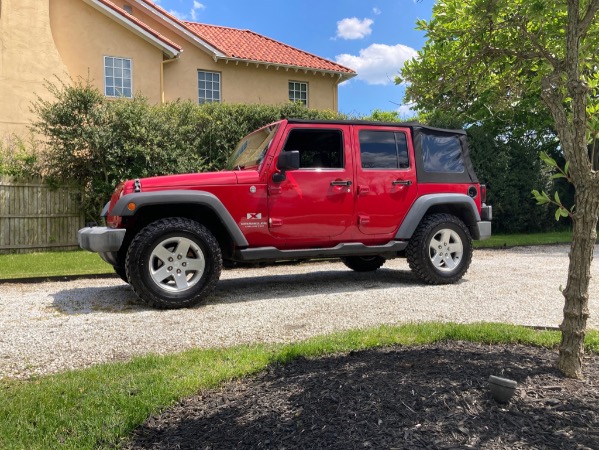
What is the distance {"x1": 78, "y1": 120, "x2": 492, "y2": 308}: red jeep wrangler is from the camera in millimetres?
5469

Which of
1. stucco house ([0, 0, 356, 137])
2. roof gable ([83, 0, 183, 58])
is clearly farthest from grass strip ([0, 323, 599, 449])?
roof gable ([83, 0, 183, 58])

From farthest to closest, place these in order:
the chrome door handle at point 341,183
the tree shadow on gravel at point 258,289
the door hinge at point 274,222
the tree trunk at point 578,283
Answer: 1. the chrome door handle at point 341,183
2. the door hinge at point 274,222
3. the tree shadow on gravel at point 258,289
4. the tree trunk at point 578,283

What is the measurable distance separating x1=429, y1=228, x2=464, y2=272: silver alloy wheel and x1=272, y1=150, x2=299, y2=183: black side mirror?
225cm

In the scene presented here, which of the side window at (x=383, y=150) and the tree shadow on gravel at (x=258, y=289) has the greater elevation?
the side window at (x=383, y=150)

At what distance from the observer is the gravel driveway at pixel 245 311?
4.06 m

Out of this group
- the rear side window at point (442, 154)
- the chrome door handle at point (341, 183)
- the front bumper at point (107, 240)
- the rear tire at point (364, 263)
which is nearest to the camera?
the front bumper at point (107, 240)

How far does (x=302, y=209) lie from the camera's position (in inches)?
240

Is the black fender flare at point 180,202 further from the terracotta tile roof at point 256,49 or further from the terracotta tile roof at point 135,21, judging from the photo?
the terracotta tile roof at point 256,49

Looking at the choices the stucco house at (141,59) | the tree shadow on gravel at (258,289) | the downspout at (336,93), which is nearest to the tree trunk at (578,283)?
the tree shadow on gravel at (258,289)

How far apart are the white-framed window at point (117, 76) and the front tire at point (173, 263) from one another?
12.9 metres

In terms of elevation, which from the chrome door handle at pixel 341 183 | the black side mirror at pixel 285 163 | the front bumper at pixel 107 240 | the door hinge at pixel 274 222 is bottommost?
the front bumper at pixel 107 240

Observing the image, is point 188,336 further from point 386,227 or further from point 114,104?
point 114,104

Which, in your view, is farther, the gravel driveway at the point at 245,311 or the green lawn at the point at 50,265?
the green lawn at the point at 50,265

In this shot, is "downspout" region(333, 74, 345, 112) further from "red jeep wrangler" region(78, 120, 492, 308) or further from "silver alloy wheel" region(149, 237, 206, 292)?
"silver alloy wheel" region(149, 237, 206, 292)
